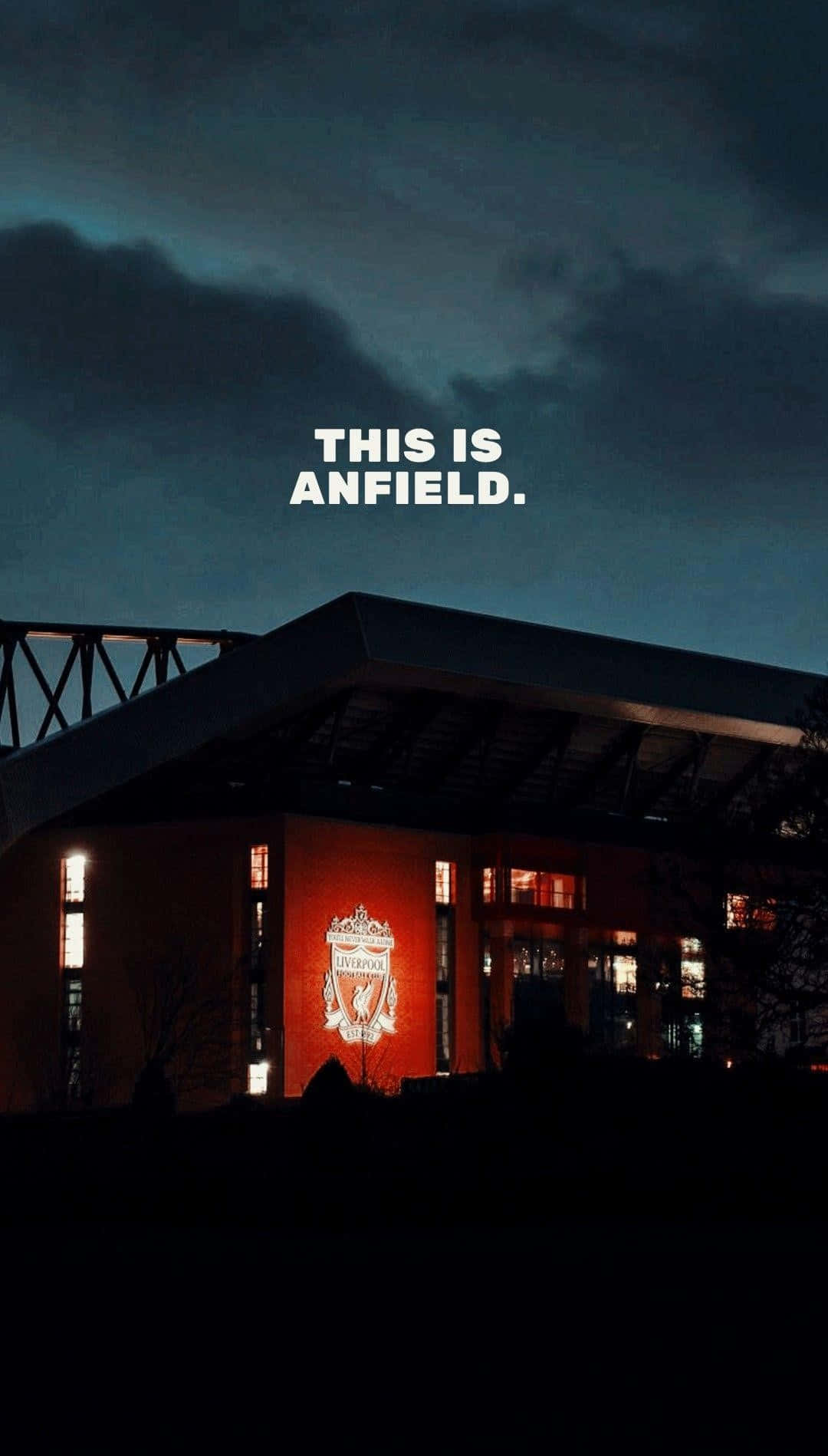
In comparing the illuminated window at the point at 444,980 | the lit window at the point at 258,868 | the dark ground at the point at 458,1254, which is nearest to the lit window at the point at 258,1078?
the lit window at the point at 258,868

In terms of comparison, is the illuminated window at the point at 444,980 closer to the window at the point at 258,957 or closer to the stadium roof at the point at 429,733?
the stadium roof at the point at 429,733

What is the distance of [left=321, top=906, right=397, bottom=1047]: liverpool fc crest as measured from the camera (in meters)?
54.1

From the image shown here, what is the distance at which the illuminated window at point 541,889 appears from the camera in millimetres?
57062

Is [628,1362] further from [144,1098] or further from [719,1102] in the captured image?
[144,1098]

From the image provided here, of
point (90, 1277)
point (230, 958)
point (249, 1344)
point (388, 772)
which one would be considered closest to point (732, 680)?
point (388, 772)

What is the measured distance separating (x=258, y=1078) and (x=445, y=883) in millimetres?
7569

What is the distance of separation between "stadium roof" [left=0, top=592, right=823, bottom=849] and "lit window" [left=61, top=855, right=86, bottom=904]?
120 centimetres

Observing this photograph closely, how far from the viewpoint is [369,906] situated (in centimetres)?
5550

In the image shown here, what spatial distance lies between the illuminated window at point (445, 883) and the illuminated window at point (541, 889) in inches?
62.0

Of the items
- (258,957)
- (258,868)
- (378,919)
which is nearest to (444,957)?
(378,919)

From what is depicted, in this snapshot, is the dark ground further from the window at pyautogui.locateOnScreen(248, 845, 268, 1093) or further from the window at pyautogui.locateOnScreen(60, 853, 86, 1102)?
the window at pyautogui.locateOnScreen(60, 853, 86, 1102)

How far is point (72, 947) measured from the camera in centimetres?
5797

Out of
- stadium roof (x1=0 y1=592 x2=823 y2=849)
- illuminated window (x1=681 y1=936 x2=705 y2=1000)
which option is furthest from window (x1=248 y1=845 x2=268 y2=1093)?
illuminated window (x1=681 y1=936 x2=705 y2=1000)

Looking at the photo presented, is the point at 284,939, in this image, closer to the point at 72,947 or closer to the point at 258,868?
the point at 258,868
